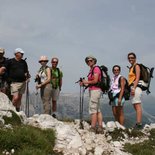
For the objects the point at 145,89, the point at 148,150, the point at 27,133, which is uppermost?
the point at 145,89

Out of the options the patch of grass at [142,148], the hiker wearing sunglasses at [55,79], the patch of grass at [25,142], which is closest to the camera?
the patch of grass at [25,142]

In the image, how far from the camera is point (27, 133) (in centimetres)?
873

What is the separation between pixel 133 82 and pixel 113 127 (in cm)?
208

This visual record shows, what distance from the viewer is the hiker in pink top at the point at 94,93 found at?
1203 cm

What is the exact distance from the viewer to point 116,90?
13883 millimetres

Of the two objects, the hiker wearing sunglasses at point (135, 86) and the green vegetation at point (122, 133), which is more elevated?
the hiker wearing sunglasses at point (135, 86)

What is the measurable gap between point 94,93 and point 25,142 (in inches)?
171

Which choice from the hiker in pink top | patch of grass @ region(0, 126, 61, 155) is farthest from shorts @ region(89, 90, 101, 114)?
patch of grass @ region(0, 126, 61, 155)

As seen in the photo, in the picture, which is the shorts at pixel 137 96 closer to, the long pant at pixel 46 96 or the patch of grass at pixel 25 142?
the long pant at pixel 46 96

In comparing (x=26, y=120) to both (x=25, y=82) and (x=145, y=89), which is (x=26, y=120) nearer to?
(x=25, y=82)

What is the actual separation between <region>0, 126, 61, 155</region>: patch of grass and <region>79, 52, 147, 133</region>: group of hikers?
3.43 metres

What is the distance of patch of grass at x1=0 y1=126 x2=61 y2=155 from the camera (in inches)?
321

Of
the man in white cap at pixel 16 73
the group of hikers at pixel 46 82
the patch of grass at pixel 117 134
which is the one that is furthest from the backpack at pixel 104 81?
the man in white cap at pixel 16 73

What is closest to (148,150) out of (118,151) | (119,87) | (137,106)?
(118,151)
